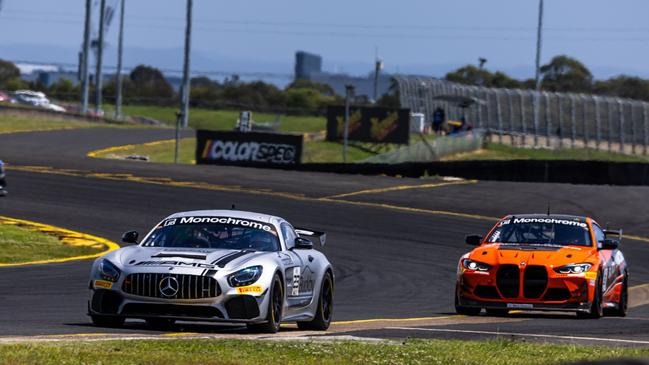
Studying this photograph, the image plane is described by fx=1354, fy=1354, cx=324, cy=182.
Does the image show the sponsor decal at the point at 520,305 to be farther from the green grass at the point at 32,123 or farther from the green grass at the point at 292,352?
the green grass at the point at 32,123

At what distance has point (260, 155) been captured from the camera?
160 feet

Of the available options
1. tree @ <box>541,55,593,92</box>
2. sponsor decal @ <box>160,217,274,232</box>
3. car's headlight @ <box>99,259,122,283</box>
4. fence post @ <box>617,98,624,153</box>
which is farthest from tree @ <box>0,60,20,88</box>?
car's headlight @ <box>99,259,122,283</box>

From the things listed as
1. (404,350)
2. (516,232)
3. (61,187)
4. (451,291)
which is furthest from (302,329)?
(61,187)

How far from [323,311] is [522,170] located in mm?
30193

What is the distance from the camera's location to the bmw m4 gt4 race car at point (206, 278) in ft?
40.7

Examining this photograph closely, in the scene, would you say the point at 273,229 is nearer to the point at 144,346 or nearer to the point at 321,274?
the point at 321,274

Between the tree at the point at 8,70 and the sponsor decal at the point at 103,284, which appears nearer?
the sponsor decal at the point at 103,284

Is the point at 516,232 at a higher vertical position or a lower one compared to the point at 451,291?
higher

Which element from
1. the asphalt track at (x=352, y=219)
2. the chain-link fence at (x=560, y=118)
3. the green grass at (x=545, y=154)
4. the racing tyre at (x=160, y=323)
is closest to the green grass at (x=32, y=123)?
the asphalt track at (x=352, y=219)

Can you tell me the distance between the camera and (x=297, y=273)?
1346 cm

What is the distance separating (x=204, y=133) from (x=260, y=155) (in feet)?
9.52

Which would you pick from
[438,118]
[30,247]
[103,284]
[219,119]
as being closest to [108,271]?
[103,284]

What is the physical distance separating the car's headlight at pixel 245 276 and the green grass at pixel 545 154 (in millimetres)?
49248

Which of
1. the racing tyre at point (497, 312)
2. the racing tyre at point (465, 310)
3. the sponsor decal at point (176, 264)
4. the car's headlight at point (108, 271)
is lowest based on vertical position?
the racing tyre at point (497, 312)
